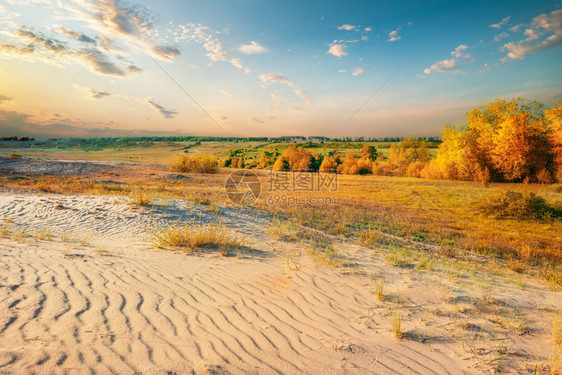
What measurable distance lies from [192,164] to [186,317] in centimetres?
3848

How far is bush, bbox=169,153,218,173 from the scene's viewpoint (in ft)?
131

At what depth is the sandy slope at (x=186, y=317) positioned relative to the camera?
9.65 ft

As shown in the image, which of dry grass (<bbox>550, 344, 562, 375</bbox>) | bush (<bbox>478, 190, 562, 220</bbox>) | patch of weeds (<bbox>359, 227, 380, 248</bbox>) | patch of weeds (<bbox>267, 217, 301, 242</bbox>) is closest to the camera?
dry grass (<bbox>550, 344, 562, 375</bbox>)

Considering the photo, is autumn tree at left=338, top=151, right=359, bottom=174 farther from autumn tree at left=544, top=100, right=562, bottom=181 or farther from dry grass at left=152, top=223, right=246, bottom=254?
dry grass at left=152, top=223, right=246, bottom=254

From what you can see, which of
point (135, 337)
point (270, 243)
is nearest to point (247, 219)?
point (270, 243)

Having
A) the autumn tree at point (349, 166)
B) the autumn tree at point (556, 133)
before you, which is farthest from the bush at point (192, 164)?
the autumn tree at point (556, 133)

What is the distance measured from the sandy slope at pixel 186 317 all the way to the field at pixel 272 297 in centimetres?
2

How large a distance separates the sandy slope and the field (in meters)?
Answer: 0.02

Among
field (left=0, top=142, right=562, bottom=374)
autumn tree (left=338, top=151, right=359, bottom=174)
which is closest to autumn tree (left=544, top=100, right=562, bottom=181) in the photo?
field (left=0, top=142, right=562, bottom=374)

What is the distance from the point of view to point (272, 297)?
4.90 m

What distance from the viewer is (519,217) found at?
14.2m

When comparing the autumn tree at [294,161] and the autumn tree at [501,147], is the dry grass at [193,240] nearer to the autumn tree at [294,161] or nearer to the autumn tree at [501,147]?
the autumn tree at [501,147]

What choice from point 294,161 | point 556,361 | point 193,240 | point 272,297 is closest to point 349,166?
point 294,161

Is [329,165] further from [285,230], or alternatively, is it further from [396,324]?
[396,324]
